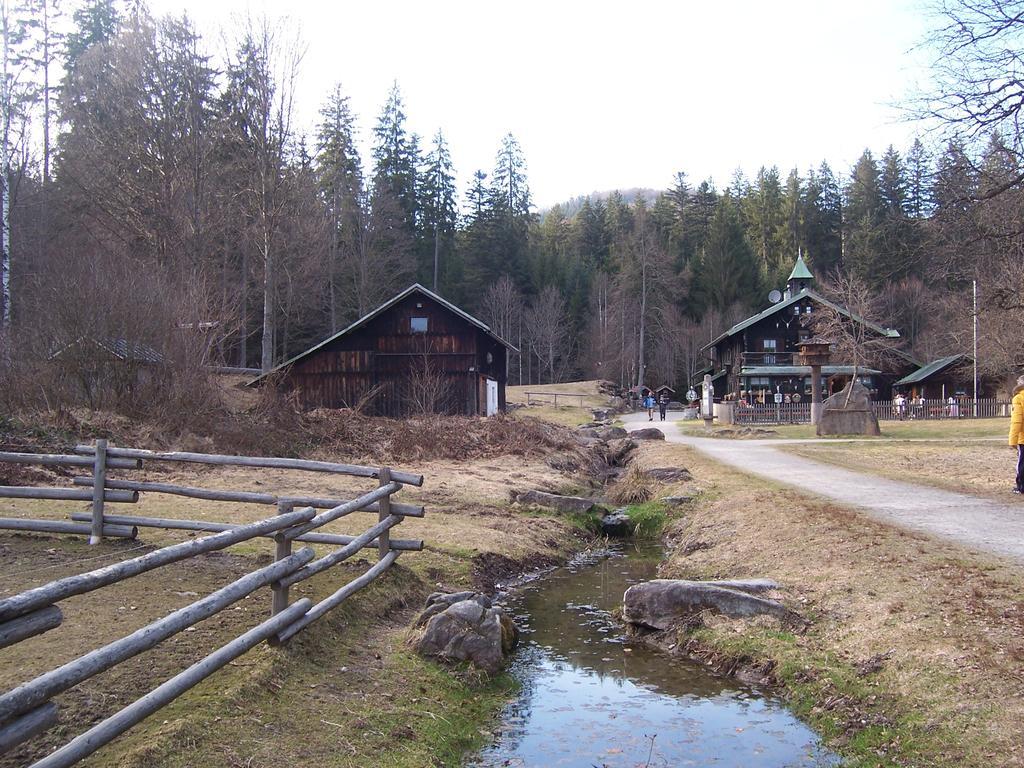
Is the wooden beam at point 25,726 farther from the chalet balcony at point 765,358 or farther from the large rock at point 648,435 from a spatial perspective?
the chalet balcony at point 765,358

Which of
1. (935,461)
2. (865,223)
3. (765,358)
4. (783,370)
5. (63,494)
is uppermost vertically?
(865,223)

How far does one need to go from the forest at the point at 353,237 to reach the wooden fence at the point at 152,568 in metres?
9.57

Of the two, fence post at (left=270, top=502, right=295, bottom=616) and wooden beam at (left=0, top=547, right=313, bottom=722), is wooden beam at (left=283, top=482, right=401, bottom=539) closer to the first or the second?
fence post at (left=270, top=502, right=295, bottom=616)

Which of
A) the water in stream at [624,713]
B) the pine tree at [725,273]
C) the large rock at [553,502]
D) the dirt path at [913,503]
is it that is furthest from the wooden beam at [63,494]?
the pine tree at [725,273]

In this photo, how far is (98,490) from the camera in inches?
404

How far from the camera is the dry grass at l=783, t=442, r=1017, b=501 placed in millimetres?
16984

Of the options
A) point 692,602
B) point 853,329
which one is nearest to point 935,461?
point 692,602

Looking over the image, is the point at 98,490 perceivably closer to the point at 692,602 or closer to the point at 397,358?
the point at 692,602

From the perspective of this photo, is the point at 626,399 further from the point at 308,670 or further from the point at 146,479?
the point at 308,670

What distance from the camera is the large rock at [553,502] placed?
Answer: 17.0m

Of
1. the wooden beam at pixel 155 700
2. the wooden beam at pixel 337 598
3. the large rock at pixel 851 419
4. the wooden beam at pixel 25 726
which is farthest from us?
the large rock at pixel 851 419

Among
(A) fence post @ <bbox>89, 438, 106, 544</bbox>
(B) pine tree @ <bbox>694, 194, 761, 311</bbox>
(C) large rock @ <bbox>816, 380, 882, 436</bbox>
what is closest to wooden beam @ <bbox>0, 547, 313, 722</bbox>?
(A) fence post @ <bbox>89, 438, 106, 544</bbox>

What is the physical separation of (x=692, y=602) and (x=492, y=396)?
3303 centimetres

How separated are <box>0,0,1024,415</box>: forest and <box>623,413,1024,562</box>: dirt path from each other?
4.01 meters
